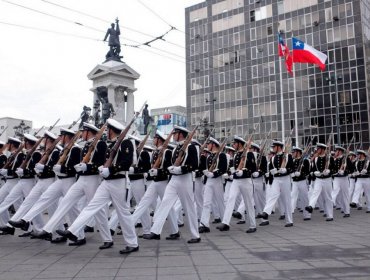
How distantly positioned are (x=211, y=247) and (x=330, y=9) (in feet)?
168

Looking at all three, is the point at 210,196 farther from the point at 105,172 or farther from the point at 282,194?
the point at 105,172

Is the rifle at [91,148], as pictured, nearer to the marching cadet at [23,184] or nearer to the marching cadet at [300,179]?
the marching cadet at [23,184]

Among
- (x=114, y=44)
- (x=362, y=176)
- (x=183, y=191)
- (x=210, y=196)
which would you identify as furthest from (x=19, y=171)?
(x=114, y=44)

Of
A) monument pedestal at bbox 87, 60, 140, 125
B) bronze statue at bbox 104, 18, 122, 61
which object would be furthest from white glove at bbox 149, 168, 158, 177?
bronze statue at bbox 104, 18, 122, 61

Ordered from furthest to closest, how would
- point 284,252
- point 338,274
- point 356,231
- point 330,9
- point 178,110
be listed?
point 178,110
point 330,9
point 356,231
point 284,252
point 338,274

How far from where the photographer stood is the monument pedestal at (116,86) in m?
27.6

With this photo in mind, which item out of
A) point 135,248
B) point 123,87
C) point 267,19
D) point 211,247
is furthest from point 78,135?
point 267,19

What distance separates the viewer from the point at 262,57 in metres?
58.0

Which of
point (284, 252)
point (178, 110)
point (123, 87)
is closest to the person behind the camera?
point (284, 252)

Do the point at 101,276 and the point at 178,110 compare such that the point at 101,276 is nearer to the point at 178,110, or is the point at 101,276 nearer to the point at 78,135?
the point at 78,135

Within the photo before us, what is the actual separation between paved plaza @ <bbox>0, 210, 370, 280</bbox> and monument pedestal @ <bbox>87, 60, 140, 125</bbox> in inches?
736

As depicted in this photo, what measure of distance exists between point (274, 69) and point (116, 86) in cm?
3353

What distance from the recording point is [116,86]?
27703 mm

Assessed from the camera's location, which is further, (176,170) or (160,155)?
(160,155)
